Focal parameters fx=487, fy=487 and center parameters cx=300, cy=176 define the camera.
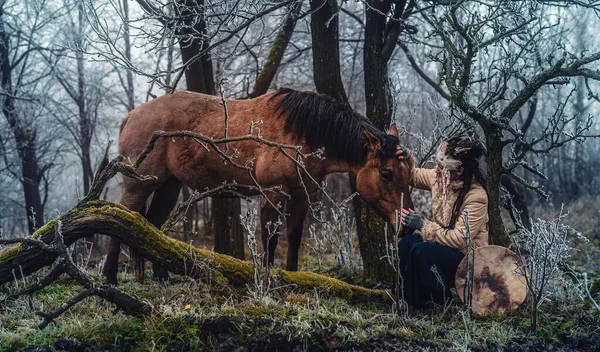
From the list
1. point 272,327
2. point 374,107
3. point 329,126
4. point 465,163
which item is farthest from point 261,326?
point 374,107

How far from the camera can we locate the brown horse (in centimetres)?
551

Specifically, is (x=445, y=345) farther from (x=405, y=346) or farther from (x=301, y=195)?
(x=301, y=195)

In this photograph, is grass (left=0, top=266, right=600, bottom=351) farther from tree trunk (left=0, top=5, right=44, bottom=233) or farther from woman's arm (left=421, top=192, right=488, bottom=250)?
tree trunk (left=0, top=5, right=44, bottom=233)

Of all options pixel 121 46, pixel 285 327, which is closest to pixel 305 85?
pixel 121 46

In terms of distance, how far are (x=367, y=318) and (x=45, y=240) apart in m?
2.95

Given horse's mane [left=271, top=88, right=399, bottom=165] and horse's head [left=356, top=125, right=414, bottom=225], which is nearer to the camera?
horse's head [left=356, top=125, right=414, bottom=225]

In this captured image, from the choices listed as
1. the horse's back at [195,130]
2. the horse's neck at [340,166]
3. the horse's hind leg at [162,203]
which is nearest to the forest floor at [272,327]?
the horse's neck at [340,166]

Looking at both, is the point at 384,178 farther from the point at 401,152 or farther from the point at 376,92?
the point at 376,92

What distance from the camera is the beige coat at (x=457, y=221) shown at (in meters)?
4.59

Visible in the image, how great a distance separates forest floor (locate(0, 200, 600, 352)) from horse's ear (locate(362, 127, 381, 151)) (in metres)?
1.77

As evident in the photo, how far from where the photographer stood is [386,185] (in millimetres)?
5430

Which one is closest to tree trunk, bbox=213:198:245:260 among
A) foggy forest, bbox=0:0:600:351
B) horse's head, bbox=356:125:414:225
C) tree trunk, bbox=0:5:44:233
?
foggy forest, bbox=0:0:600:351

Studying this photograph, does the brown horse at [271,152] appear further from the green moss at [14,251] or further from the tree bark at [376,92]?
the green moss at [14,251]

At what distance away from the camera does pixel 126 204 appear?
20.4 ft
